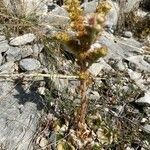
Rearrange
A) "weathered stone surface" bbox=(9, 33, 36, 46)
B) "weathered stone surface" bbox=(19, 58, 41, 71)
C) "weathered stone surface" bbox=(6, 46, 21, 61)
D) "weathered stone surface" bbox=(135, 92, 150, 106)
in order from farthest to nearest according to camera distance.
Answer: "weathered stone surface" bbox=(9, 33, 36, 46) < "weathered stone surface" bbox=(6, 46, 21, 61) < "weathered stone surface" bbox=(19, 58, 41, 71) < "weathered stone surface" bbox=(135, 92, 150, 106)

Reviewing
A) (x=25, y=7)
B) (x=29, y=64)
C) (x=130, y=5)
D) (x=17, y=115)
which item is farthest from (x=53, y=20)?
(x=17, y=115)

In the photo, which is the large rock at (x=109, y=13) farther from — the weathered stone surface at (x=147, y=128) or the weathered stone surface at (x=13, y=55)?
the weathered stone surface at (x=147, y=128)

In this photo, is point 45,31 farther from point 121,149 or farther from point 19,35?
point 121,149

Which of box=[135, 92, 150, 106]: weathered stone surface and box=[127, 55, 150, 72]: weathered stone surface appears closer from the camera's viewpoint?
box=[135, 92, 150, 106]: weathered stone surface

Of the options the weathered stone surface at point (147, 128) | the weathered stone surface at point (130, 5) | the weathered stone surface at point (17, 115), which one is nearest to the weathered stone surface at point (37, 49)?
the weathered stone surface at point (17, 115)

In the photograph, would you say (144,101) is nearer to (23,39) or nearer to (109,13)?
(23,39)

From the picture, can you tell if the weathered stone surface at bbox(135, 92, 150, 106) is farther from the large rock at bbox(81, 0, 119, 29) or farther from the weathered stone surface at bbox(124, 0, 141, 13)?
the weathered stone surface at bbox(124, 0, 141, 13)

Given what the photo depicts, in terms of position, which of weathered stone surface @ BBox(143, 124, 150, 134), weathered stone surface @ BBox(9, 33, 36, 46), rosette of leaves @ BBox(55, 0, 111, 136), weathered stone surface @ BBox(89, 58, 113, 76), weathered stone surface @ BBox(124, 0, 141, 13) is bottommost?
weathered stone surface @ BBox(143, 124, 150, 134)

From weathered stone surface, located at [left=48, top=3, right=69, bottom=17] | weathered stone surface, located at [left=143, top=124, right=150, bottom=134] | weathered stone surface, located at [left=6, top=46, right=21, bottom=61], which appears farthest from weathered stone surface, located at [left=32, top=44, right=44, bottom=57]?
weathered stone surface, located at [left=143, top=124, right=150, bottom=134]
